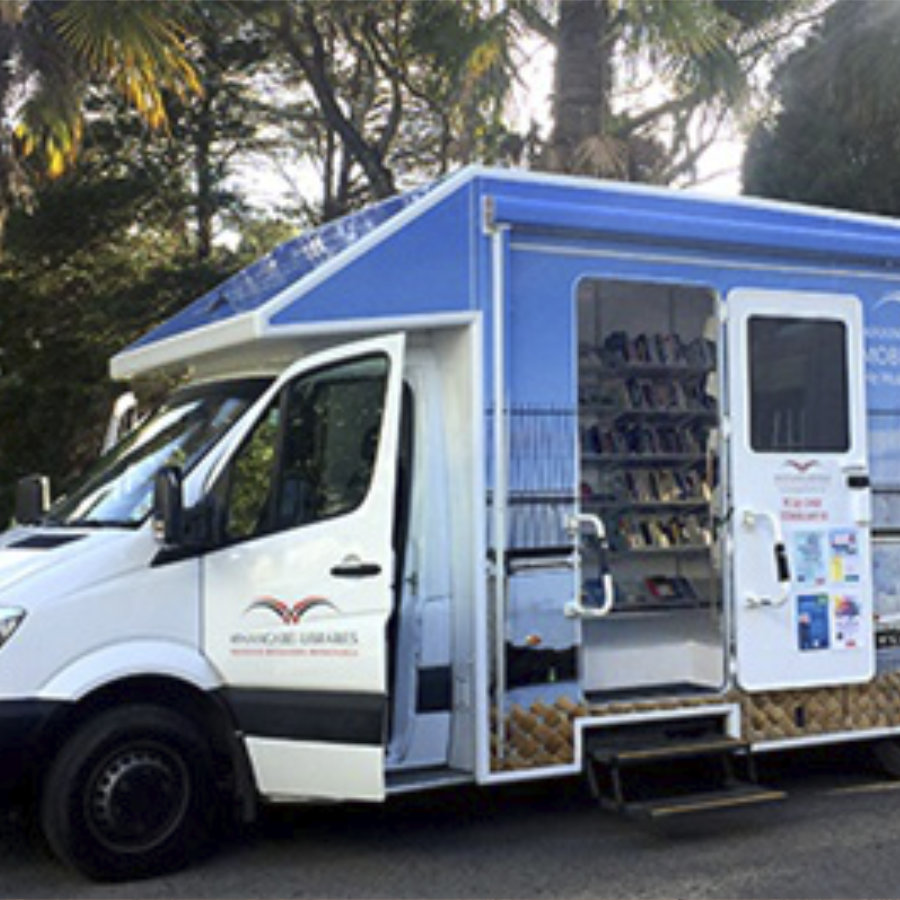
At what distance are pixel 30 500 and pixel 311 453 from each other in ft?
5.51

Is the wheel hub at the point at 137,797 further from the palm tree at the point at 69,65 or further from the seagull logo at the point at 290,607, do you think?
the palm tree at the point at 69,65

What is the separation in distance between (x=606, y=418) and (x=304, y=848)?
307cm

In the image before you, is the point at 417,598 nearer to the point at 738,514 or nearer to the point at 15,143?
the point at 738,514

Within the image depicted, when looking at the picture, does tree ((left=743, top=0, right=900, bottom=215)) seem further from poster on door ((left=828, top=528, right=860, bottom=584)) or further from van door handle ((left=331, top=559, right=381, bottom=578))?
van door handle ((left=331, top=559, right=381, bottom=578))

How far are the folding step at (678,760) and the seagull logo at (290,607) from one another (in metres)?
1.50

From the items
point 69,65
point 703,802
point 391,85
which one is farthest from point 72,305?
point 703,802

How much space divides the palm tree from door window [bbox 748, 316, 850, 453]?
6466 millimetres

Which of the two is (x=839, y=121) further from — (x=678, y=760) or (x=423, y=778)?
(x=423, y=778)

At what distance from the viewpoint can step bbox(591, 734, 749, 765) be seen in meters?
5.79

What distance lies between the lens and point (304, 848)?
5.80 metres

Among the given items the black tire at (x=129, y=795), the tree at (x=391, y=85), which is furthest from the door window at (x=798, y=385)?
the tree at (x=391, y=85)

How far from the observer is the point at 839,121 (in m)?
16.4

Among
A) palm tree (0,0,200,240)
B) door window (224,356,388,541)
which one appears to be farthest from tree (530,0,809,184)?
door window (224,356,388,541)

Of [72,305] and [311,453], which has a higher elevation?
[72,305]
